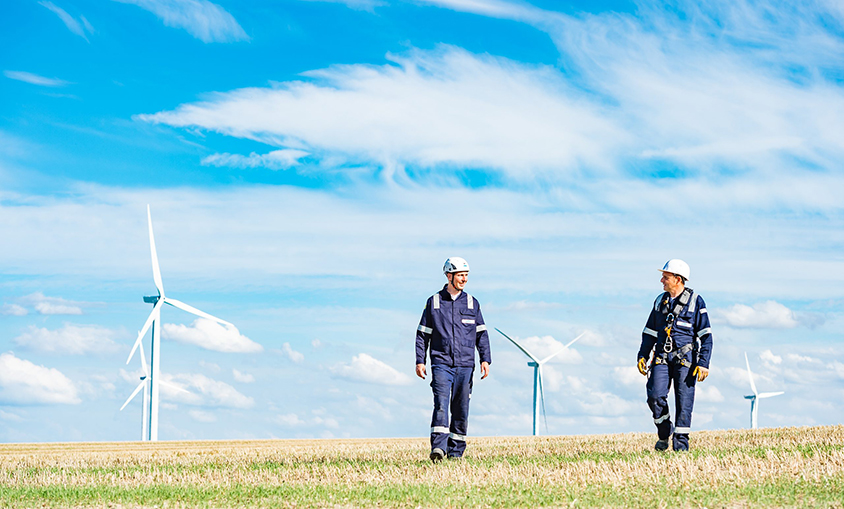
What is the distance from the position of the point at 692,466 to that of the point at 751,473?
2.38 feet

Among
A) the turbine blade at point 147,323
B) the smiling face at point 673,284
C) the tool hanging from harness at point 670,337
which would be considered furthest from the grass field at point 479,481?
the turbine blade at point 147,323

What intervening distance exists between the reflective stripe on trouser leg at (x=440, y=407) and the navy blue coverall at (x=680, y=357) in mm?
3203

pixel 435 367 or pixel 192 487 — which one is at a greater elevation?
pixel 435 367

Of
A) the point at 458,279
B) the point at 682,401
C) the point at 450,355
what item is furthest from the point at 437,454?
the point at 682,401

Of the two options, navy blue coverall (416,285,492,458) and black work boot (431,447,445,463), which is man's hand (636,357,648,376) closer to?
navy blue coverall (416,285,492,458)

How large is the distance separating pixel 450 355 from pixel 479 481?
316 centimetres

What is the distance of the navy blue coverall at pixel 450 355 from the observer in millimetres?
14180

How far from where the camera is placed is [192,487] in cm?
1176

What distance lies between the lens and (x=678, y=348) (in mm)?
14523

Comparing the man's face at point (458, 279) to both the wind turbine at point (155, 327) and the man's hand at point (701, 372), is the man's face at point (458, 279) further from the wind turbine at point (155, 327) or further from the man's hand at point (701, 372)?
the wind turbine at point (155, 327)

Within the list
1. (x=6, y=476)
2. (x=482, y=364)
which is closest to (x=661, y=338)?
(x=482, y=364)

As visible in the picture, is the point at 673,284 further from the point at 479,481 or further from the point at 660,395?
the point at 479,481

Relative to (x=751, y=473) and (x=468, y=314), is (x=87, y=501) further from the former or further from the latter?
(x=751, y=473)

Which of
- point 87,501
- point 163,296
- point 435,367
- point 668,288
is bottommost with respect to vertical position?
point 87,501
